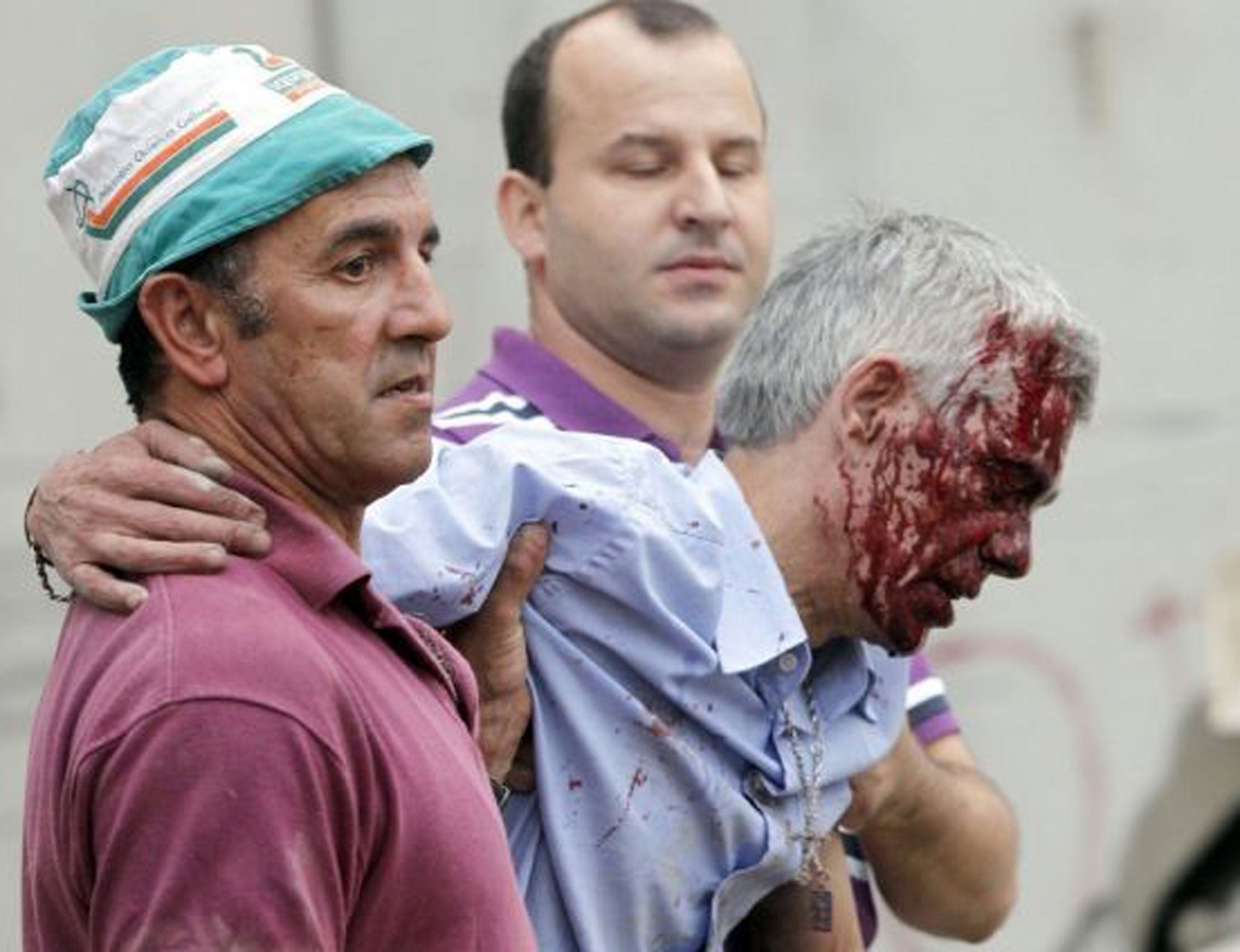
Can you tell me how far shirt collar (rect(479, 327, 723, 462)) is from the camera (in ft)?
13.0

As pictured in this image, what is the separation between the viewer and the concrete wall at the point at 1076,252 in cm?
618

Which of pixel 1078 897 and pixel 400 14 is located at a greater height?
pixel 400 14

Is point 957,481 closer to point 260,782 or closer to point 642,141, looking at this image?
point 642,141

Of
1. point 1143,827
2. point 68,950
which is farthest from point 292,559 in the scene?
point 1143,827

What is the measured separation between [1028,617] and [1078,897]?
0.64 metres

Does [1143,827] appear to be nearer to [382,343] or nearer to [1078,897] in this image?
[1078,897]

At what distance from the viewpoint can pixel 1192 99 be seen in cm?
691

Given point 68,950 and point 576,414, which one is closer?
point 68,950

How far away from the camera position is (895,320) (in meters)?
3.47

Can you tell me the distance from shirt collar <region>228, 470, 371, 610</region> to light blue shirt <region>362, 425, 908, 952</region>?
0.41m

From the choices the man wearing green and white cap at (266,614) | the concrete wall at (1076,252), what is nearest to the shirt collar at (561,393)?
the man wearing green and white cap at (266,614)

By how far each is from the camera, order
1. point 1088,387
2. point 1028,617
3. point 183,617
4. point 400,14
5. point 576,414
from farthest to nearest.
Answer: point 1028,617 < point 400,14 < point 576,414 < point 1088,387 < point 183,617

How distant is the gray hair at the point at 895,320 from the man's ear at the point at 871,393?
0.5 inches

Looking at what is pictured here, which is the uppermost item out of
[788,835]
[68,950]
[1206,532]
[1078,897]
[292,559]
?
[292,559]
